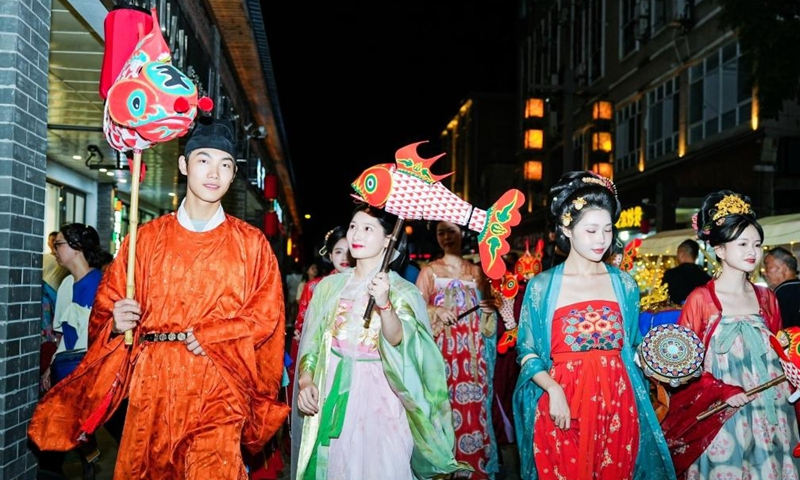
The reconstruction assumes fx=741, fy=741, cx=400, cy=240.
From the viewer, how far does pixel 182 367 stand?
3855 millimetres

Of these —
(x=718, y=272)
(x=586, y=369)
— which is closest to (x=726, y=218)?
(x=718, y=272)

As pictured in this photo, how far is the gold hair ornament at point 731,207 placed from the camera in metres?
4.89

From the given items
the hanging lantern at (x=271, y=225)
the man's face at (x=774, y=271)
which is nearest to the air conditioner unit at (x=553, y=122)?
the hanging lantern at (x=271, y=225)

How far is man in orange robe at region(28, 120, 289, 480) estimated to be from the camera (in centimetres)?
379

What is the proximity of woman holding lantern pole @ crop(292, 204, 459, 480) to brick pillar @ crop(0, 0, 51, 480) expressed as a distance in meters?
1.63

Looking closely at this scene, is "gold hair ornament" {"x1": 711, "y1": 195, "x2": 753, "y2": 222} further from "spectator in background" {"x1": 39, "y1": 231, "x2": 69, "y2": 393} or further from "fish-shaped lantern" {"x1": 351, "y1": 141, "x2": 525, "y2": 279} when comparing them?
"spectator in background" {"x1": 39, "y1": 231, "x2": 69, "y2": 393}

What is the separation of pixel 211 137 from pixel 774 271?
5.61 metres

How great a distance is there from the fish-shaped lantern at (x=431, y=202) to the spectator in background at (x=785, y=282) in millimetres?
3875

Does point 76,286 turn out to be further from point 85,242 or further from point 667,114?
point 667,114

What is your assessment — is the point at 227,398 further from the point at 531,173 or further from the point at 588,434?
the point at 531,173

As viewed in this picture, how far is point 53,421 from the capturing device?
3914 millimetres

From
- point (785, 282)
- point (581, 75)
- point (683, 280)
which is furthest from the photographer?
point (581, 75)

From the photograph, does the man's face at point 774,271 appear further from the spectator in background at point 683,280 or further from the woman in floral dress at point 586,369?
the woman in floral dress at point 586,369

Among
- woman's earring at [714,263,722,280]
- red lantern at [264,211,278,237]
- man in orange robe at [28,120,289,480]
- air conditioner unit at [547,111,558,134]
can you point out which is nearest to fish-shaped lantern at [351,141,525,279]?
man in orange robe at [28,120,289,480]
